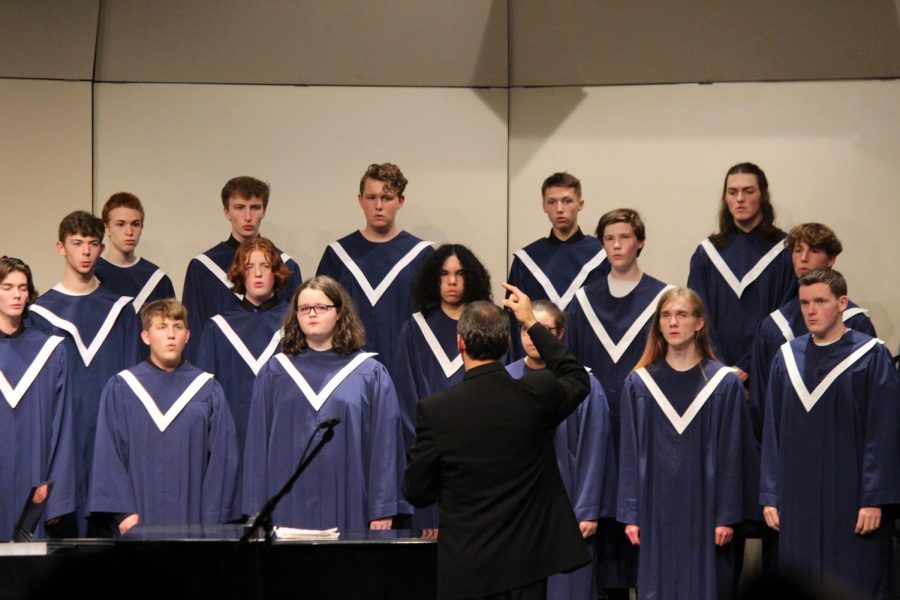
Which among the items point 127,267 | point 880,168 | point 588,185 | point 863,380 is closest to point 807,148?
point 880,168

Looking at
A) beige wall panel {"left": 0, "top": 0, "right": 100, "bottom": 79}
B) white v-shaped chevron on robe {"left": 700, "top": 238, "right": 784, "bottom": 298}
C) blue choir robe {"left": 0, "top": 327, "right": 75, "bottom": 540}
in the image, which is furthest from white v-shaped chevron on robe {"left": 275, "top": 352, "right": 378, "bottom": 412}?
beige wall panel {"left": 0, "top": 0, "right": 100, "bottom": 79}

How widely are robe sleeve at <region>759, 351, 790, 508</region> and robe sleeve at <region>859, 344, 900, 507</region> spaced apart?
37cm

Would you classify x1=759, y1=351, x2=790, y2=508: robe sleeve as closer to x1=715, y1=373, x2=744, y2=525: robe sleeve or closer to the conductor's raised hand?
x1=715, y1=373, x2=744, y2=525: robe sleeve

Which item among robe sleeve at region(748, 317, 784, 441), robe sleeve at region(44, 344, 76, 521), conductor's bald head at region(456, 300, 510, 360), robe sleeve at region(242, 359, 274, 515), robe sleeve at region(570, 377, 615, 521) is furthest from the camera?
robe sleeve at region(748, 317, 784, 441)

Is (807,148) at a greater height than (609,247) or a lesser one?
greater

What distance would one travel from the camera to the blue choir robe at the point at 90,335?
274 inches

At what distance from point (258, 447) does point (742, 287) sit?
267 centimetres

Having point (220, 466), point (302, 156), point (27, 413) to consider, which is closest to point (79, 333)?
point (27, 413)

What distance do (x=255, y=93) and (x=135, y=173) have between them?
0.88 metres

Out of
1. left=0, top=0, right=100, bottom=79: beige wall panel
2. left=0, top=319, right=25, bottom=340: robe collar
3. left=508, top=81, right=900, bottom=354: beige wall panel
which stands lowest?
left=0, top=319, right=25, bottom=340: robe collar

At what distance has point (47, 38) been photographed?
8297mm

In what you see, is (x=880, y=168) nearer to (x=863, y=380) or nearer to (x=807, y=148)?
(x=807, y=148)

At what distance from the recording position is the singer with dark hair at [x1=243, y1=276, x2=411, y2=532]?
243 inches

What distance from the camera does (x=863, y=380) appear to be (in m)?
6.17
